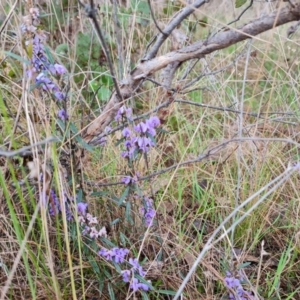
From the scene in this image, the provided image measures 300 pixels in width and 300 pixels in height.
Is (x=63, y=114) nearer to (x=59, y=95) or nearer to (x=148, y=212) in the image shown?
(x=59, y=95)

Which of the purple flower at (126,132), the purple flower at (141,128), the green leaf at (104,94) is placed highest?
the purple flower at (141,128)

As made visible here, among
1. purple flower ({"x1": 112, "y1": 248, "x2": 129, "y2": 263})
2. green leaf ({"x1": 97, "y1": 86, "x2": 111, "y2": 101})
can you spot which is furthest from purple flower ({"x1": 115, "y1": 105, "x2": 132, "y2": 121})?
green leaf ({"x1": 97, "y1": 86, "x2": 111, "y2": 101})

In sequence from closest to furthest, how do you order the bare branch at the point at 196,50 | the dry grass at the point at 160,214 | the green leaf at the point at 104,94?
the bare branch at the point at 196,50 < the dry grass at the point at 160,214 < the green leaf at the point at 104,94

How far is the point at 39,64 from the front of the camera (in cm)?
110

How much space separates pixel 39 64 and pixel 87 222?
364 millimetres

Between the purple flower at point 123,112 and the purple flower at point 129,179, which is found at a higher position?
the purple flower at point 123,112

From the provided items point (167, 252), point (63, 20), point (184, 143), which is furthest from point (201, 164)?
point (63, 20)

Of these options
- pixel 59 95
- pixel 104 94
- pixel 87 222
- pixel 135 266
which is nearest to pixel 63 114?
pixel 59 95

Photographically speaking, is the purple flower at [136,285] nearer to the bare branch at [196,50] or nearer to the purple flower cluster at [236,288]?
the purple flower cluster at [236,288]

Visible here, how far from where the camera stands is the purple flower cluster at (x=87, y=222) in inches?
43.8

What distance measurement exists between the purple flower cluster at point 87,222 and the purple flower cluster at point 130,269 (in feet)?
0.14

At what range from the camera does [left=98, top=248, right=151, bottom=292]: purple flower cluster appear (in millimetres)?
1093

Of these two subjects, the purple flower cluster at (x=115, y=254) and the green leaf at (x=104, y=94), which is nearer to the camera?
the purple flower cluster at (x=115, y=254)

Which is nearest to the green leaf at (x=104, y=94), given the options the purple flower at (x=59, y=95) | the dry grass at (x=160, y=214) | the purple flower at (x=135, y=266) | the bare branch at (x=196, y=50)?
the dry grass at (x=160, y=214)
